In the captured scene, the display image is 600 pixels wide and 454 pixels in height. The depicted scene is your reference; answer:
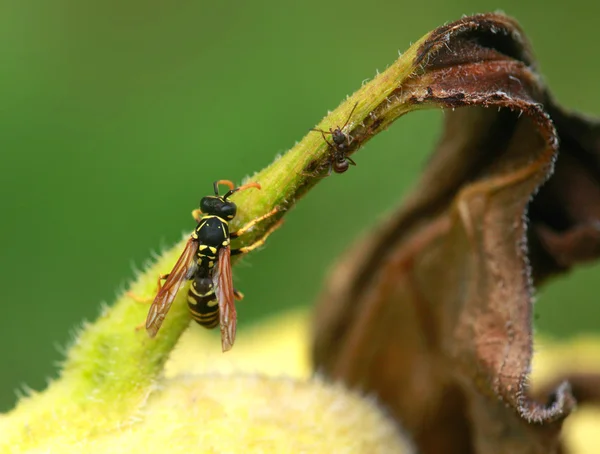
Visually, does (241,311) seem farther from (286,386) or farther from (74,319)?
(286,386)

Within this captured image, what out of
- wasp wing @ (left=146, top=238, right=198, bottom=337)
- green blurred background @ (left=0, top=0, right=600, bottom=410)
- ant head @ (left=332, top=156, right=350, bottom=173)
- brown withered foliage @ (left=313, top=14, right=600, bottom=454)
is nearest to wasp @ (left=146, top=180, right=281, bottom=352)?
wasp wing @ (left=146, top=238, right=198, bottom=337)

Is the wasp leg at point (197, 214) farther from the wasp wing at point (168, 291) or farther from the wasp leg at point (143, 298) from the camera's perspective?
the wasp leg at point (143, 298)

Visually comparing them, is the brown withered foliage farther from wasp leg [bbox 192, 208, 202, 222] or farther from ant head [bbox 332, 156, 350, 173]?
wasp leg [bbox 192, 208, 202, 222]

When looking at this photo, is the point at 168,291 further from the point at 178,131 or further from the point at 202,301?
the point at 178,131

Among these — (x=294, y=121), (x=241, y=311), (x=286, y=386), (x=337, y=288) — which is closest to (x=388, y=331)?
(x=337, y=288)

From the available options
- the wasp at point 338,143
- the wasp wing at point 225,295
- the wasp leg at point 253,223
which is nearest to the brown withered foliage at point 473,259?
the wasp at point 338,143
